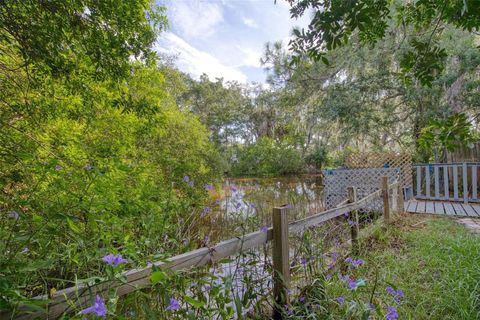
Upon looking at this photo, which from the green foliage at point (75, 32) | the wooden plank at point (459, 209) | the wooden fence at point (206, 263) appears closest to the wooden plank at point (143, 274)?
the wooden fence at point (206, 263)

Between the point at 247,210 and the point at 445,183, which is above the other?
the point at 247,210

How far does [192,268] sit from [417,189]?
24.0ft

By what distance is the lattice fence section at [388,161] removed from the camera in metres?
7.13

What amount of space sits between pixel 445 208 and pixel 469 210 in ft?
1.28

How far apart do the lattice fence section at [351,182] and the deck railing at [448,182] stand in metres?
0.97

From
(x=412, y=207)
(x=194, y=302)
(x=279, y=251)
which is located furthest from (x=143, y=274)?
(x=412, y=207)

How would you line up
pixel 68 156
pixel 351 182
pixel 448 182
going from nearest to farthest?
pixel 68 156 → pixel 448 182 → pixel 351 182

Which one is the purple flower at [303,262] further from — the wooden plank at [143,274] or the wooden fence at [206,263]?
the wooden plank at [143,274]

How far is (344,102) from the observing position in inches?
326

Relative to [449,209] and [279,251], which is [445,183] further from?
[279,251]

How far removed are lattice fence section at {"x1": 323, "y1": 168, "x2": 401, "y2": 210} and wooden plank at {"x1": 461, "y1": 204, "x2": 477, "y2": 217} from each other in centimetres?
140

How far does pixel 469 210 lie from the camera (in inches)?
196

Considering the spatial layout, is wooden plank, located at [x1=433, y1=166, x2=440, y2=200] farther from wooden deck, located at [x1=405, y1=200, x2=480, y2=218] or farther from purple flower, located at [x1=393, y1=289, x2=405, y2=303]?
purple flower, located at [x1=393, y1=289, x2=405, y2=303]

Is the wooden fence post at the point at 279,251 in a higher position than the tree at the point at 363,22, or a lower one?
lower
